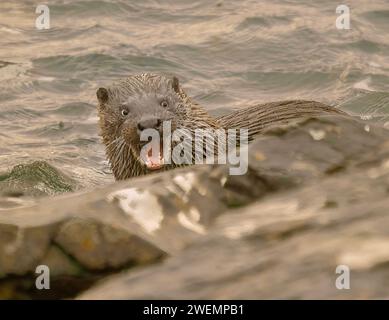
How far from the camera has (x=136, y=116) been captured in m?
5.50

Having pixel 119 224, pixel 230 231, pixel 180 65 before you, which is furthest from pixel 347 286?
pixel 180 65

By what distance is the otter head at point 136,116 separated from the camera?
5418mm

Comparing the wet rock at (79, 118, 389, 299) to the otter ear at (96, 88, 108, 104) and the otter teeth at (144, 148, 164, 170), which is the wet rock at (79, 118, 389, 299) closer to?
the otter teeth at (144, 148, 164, 170)

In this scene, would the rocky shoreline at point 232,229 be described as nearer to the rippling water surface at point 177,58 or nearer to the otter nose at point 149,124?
the otter nose at point 149,124

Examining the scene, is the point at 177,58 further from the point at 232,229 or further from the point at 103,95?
the point at 232,229

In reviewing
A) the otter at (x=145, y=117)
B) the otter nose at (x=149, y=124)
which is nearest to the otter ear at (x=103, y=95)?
the otter at (x=145, y=117)

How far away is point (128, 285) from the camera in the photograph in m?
2.50

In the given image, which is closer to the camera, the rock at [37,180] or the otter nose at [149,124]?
the otter nose at [149,124]

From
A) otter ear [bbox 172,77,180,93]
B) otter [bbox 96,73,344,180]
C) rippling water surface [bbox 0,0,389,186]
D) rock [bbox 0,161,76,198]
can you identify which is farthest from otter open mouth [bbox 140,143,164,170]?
rippling water surface [bbox 0,0,389,186]

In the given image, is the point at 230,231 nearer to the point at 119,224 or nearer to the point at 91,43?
the point at 119,224

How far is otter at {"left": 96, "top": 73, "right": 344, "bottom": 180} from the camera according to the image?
547 cm

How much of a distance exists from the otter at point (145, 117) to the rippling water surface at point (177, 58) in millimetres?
2035

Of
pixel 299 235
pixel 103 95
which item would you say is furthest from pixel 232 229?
pixel 103 95
